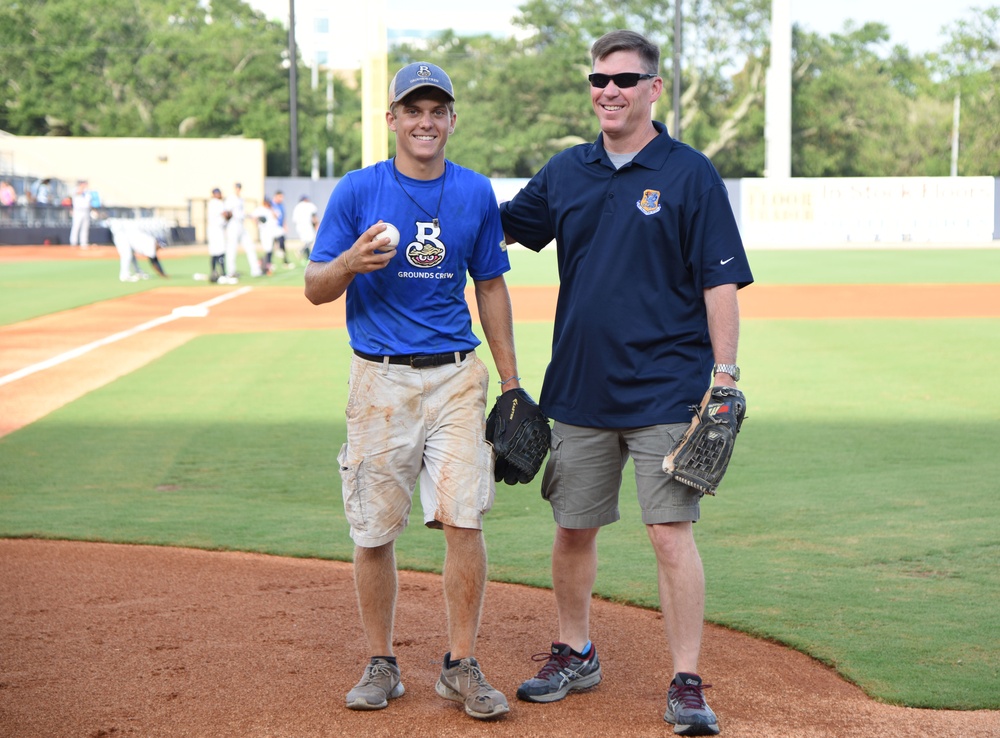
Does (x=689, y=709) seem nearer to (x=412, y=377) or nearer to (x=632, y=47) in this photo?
(x=412, y=377)

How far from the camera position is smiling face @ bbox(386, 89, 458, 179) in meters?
3.97

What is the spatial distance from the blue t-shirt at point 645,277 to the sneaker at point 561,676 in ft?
2.68

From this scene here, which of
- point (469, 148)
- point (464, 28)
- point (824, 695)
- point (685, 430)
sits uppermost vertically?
point (464, 28)

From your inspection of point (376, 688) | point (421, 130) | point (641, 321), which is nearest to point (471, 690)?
point (376, 688)

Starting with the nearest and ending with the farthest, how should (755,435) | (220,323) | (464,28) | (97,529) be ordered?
(97,529)
(755,435)
(220,323)
(464,28)

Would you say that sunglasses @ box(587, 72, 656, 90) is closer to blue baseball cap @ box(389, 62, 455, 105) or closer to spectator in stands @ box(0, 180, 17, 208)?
blue baseball cap @ box(389, 62, 455, 105)

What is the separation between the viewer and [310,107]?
70.3 metres

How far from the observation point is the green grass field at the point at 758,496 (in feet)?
16.4

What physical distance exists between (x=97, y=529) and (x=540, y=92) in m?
61.9

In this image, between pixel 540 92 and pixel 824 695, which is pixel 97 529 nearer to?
pixel 824 695

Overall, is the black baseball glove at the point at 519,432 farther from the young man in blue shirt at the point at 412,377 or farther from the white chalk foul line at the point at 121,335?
the white chalk foul line at the point at 121,335

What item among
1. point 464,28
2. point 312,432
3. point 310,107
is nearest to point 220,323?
point 312,432

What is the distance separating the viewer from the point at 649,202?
3.94 meters

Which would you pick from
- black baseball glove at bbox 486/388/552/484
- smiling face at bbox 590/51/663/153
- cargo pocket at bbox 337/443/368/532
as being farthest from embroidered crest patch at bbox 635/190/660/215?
cargo pocket at bbox 337/443/368/532
